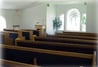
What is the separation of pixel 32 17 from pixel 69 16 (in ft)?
5.88

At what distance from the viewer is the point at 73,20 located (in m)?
9.17

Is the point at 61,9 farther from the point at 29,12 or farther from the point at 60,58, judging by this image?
the point at 60,58

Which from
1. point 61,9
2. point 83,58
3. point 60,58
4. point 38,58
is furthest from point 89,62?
point 61,9

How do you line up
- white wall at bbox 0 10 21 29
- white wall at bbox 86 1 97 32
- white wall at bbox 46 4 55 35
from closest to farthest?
white wall at bbox 86 1 97 32 < white wall at bbox 0 10 21 29 < white wall at bbox 46 4 55 35

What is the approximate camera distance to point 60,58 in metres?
2.13

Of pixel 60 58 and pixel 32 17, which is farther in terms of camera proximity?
pixel 32 17

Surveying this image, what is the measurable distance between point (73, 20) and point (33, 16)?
1.93 meters

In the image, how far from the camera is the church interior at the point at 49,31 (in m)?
2.21

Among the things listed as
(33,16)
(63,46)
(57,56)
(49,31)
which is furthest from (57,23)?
(57,56)

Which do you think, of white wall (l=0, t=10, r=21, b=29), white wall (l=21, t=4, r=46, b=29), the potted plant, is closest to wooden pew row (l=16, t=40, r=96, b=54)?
white wall (l=0, t=10, r=21, b=29)

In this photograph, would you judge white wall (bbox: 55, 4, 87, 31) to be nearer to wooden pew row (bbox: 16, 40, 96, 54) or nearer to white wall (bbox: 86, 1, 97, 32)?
white wall (bbox: 86, 1, 97, 32)

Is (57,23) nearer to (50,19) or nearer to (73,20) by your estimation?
(50,19)

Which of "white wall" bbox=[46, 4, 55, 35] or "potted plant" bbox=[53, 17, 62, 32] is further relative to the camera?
"potted plant" bbox=[53, 17, 62, 32]

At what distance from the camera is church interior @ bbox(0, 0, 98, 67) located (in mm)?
2205
